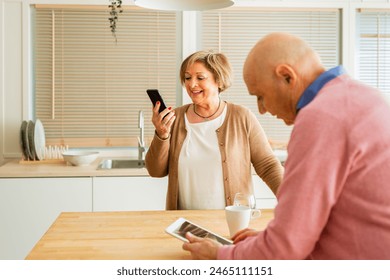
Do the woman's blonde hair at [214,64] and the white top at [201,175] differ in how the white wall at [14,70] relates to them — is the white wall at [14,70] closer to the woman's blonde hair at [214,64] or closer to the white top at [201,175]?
the woman's blonde hair at [214,64]

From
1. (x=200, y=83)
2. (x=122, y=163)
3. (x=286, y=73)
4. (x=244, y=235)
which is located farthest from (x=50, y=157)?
(x=286, y=73)

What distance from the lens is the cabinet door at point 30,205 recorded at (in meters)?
2.64

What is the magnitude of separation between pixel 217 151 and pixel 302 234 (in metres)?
1.10

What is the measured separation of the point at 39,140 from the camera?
3059mm

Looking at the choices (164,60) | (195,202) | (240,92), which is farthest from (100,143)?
(195,202)

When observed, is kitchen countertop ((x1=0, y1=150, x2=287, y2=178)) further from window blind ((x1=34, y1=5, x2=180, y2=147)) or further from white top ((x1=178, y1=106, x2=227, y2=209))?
white top ((x1=178, y1=106, x2=227, y2=209))

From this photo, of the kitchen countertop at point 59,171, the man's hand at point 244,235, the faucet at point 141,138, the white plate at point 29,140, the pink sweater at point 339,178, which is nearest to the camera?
the pink sweater at point 339,178

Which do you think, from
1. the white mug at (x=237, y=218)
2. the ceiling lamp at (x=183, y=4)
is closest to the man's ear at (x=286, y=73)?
the white mug at (x=237, y=218)

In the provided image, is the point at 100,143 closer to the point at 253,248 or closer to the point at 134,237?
the point at 134,237

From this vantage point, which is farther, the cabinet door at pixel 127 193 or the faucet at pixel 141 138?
the faucet at pixel 141 138

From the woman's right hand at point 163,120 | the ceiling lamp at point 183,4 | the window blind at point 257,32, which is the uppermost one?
the window blind at point 257,32

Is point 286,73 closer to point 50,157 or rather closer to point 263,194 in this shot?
point 263,194

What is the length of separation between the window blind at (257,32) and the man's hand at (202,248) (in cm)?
231

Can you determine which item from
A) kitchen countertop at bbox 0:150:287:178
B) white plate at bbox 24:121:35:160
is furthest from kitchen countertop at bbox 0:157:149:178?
white plate at bbox 24:121:35:160
